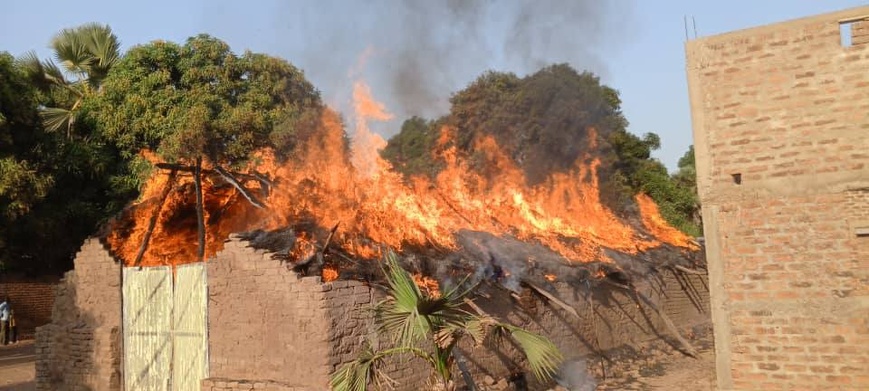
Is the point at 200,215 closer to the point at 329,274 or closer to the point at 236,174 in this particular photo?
the point at 236,174

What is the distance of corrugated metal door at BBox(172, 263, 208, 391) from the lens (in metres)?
11.0

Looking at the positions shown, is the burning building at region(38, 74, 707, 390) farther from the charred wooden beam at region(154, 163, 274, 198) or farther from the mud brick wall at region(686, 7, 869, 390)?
the mud brick wall at region(686, 7, 869, 390)

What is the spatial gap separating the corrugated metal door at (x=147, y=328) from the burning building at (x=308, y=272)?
1.1 inches

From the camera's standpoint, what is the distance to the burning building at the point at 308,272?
10188 millimetres

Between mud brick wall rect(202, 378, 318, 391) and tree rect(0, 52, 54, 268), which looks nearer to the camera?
mud brick wall rect(202, 378, 318, 391)

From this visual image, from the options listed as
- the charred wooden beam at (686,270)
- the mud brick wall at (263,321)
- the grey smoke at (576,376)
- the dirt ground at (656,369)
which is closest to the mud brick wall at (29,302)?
the mud brick wall at (263,321)

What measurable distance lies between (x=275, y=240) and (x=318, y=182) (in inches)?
105

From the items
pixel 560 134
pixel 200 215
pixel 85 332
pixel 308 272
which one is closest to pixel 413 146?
pixel 560 134

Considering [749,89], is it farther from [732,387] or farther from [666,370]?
[666,370]

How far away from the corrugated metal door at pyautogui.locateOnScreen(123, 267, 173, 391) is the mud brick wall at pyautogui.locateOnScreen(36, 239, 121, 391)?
8.5 inches

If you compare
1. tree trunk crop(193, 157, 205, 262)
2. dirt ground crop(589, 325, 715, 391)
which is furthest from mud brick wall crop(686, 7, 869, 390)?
tree trunk crop(193, 157, 205, 262)

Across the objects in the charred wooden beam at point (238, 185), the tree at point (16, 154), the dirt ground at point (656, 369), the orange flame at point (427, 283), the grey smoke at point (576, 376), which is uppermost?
the tree at point (16, 154)

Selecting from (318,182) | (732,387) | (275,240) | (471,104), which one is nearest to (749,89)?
(732,387)

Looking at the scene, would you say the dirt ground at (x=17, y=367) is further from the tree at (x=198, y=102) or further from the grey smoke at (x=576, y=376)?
the grey smoke at (x=576, y=376)
